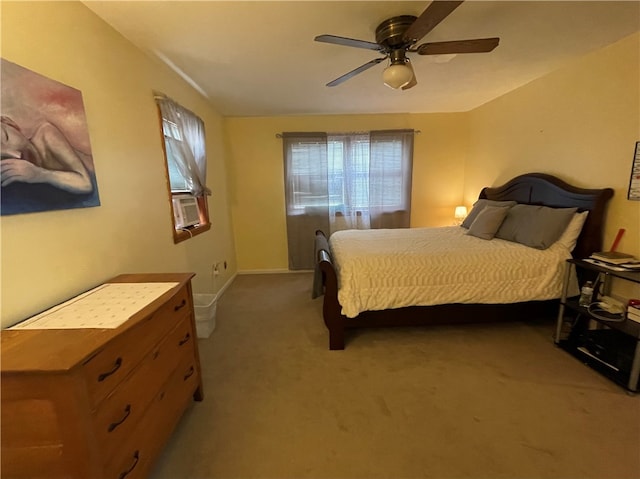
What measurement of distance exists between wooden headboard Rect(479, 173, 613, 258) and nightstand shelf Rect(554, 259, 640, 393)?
10.5 inches

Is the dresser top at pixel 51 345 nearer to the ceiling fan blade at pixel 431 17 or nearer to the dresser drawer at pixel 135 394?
the dresser drawer at pixel 135 394

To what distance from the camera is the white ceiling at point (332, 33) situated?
164cm

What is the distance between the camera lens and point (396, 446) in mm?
1479

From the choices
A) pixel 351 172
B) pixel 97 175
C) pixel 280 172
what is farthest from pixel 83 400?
pixel 351 172

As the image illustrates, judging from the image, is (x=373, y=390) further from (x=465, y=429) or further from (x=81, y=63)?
(x=81, y=63)

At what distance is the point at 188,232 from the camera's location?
107 inches

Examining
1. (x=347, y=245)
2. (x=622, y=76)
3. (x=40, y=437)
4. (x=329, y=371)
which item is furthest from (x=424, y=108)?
(x=40, y=437)

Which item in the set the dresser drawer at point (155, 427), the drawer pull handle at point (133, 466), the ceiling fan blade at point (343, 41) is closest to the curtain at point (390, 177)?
the ceiling fan blade at point (343, 41)

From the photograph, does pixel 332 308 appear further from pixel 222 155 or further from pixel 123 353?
pixel 222 155

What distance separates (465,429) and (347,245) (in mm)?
1629

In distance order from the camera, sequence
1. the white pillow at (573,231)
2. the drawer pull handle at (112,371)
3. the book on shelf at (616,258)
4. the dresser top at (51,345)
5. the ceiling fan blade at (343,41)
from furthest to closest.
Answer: the white pillow at (573,231) → the book on shelf at (616,258) → the ceiling fan blade at (343,41) → the drawer pull handle at (112,371) → the dresser top at (51,345)

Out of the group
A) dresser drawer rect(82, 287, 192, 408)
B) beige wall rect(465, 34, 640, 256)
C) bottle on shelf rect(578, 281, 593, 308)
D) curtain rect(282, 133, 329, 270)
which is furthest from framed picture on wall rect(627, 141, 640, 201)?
dresser drawer rect(82, 287, 192, 408)

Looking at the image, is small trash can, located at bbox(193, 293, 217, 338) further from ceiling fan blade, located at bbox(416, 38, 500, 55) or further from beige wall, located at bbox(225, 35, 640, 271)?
ceiling fan blade, located at bbox(416, 38, 500, 55)

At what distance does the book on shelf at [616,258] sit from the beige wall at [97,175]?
3.22m
